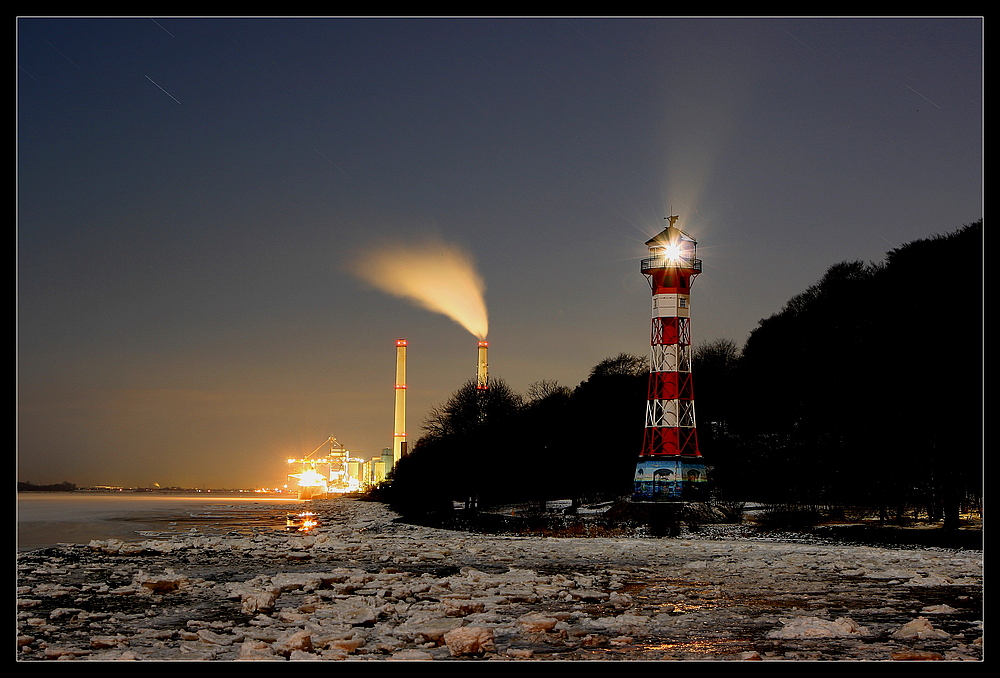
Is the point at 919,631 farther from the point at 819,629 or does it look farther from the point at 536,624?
the point at 536,624

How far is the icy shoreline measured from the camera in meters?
10.5

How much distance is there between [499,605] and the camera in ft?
45.1

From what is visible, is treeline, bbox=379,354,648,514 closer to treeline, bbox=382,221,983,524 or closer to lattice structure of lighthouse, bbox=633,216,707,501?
treeline, bbox=382,221,983,524

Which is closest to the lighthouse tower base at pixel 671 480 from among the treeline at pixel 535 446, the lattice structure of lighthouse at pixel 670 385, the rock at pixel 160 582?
the lattice structure of lighthouse at pixel 670 385

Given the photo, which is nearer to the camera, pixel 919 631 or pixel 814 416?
pixel 919 631

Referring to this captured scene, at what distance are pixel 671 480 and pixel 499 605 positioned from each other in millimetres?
29716

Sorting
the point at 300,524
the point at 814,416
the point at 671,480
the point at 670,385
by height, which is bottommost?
the point at 300,524

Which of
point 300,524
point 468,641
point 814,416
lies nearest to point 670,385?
point 814,416

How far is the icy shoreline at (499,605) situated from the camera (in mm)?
10516

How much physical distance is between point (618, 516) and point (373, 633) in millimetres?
28427

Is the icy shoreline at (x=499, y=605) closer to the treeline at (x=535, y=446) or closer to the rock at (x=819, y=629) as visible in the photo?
the rock at (x=819, y=629)
